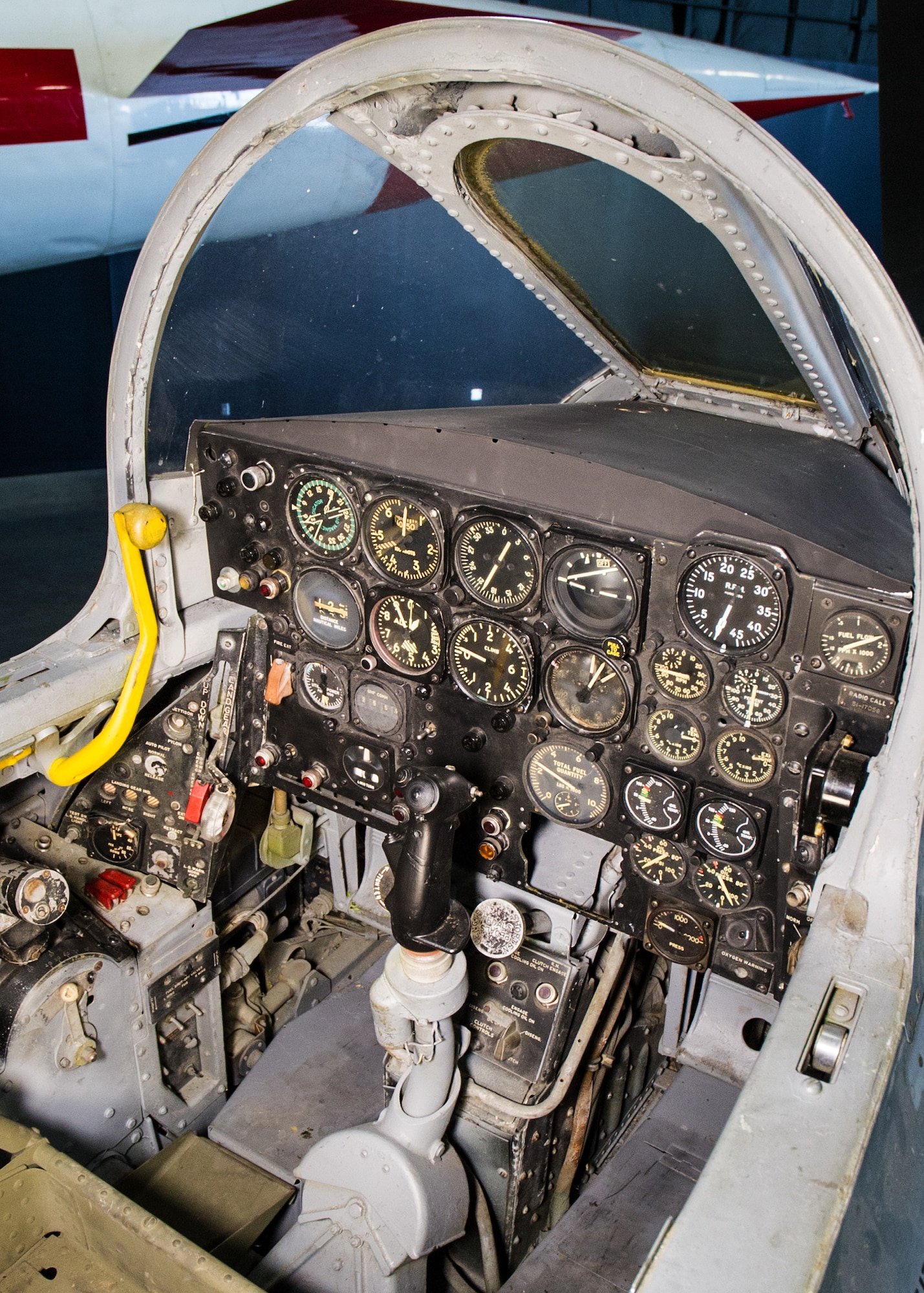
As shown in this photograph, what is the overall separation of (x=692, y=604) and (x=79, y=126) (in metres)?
3.53

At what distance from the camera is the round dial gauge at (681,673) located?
2188 millimetres

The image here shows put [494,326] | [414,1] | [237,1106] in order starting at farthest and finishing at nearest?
[414,1], [494,326], [237,1106]

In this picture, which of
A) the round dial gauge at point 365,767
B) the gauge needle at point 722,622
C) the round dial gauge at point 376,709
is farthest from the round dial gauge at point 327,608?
the gauge needle at point 722,622

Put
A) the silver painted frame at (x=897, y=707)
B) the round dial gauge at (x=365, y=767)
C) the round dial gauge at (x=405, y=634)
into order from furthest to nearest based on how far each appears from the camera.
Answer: the round dial gauge at (x=365, y=767) < the round dial gauge at (x=405, y=634) < the silver painted frame at (x=897, y=707)

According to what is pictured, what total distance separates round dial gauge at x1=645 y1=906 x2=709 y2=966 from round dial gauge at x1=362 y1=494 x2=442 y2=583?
39.9 inches

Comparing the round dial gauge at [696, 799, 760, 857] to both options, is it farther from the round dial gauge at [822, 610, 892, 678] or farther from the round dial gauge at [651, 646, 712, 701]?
the round dial gauge at [822, 610, 892, 678]

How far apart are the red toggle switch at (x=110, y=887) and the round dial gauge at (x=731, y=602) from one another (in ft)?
5.97

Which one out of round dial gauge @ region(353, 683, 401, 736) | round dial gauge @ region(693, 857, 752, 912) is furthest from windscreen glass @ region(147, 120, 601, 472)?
round dial gauge @ region(693, 857, 752, 912)

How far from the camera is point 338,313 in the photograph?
10.5 feet

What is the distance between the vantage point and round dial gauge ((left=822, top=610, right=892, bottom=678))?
Answer: 1.92m

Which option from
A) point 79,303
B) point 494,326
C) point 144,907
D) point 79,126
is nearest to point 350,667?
point 144,907

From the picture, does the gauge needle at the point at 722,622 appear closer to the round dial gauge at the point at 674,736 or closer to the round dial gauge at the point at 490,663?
the round dial gauge at the point at 674,736

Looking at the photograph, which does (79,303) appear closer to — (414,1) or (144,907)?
(414,1)

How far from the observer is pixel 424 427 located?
2.40 meters
